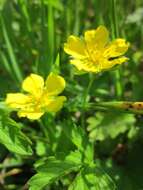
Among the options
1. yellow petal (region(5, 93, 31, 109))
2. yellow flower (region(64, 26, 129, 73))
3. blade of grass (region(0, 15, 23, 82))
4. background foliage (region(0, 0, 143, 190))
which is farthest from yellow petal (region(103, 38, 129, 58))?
blade of grass (region(0, 15, 23, 82))

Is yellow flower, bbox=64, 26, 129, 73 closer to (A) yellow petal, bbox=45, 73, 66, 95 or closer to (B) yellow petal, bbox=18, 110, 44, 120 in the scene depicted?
(A) yellow petal, bbox=45, 73, 66, 95

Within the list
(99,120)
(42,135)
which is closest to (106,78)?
(99,120)

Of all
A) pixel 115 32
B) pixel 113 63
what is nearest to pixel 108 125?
pixel 115 32

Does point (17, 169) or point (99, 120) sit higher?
point (99, 120)

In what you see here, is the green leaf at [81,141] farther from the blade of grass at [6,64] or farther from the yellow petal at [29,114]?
the blade of grass at [6,64]

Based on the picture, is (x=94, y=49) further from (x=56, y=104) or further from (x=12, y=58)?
(x=12, y=58)

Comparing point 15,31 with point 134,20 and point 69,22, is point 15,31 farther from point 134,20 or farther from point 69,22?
point 134,20
